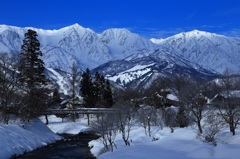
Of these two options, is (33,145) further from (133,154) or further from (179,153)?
(179,153)

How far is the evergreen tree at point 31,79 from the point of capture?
2201 inches

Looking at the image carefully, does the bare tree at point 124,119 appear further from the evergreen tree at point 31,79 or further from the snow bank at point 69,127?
the snow bank at point 69,127

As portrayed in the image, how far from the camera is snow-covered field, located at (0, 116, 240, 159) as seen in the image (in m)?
28.5

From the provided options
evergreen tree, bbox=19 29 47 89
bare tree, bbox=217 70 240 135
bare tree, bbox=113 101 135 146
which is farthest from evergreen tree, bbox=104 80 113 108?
bare tree, bbox=217 70 240 135

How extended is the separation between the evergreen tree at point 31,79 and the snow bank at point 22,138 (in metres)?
2.41

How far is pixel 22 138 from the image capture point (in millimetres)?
44688

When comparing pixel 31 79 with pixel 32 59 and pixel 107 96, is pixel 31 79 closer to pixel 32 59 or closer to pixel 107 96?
pixel 32 59

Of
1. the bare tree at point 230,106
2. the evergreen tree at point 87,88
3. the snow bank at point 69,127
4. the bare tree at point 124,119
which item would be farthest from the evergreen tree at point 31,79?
the bare tree at point 230,106

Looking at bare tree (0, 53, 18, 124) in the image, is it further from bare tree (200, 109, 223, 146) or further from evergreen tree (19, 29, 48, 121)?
bare tree (200, 109, 223, 146)

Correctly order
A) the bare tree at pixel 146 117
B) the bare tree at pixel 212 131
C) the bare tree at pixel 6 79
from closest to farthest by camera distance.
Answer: the bare tree at pixel 212 131
the bare tree at pixel 6 79
the bare tree at pixel 146 117

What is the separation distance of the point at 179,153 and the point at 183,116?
37.4 meters

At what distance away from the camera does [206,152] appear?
28.2 m

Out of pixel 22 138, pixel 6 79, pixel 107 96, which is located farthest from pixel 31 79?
pixel 107 96

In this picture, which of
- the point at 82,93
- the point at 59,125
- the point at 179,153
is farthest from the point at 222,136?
the point at 82,93
